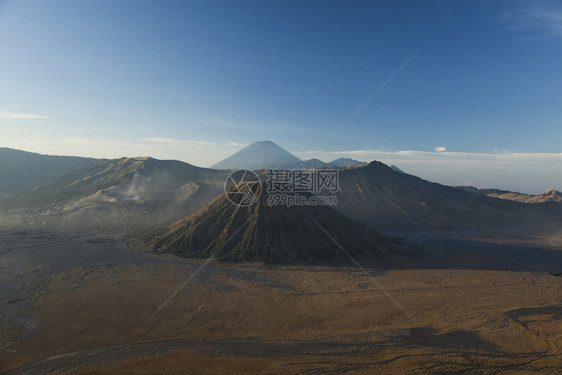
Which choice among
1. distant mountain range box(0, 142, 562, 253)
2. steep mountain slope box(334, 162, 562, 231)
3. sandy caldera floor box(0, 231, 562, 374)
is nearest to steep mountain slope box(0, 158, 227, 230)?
distant mountain range box(0, 142, 562, 253)

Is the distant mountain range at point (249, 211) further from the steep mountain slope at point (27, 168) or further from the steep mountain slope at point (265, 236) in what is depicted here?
the steep mountain slope at point (27, 168)

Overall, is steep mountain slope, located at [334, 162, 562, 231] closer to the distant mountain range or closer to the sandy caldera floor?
the distant mountain range

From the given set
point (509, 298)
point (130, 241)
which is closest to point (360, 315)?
point (509, 298)

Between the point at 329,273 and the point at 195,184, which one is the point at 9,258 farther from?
the point at 195,184

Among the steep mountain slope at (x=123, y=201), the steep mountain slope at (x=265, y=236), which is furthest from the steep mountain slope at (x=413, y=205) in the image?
the steep mountain slope at (x=123, y=201)

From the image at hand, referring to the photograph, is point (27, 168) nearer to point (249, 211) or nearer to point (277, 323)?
point (249, 211)
